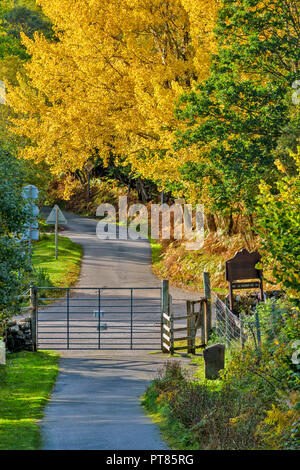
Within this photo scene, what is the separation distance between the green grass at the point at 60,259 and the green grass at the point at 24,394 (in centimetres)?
1248

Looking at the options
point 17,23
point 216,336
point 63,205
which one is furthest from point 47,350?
point 17,23

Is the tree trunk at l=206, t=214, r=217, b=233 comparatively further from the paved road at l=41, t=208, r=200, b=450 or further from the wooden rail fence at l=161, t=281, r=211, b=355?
the wooden rail fence at l=161, t=281, r=211, b=355

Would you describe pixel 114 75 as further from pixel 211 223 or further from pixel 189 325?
pixel 189 325

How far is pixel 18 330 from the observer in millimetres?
21562

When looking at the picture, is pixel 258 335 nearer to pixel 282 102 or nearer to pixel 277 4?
pixel 282 102

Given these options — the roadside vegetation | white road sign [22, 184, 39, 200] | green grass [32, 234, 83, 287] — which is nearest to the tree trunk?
green grass [32, 234, 83, 287]

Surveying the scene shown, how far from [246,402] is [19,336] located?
426 inches

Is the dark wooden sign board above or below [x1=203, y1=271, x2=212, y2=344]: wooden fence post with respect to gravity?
above

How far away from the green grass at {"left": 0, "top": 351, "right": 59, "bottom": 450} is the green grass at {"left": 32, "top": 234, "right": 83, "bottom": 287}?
491 inches

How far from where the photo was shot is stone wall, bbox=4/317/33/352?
21.5m

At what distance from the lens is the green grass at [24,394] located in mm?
12466

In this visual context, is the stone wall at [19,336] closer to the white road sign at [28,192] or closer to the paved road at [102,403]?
the paved road at [102,403]
